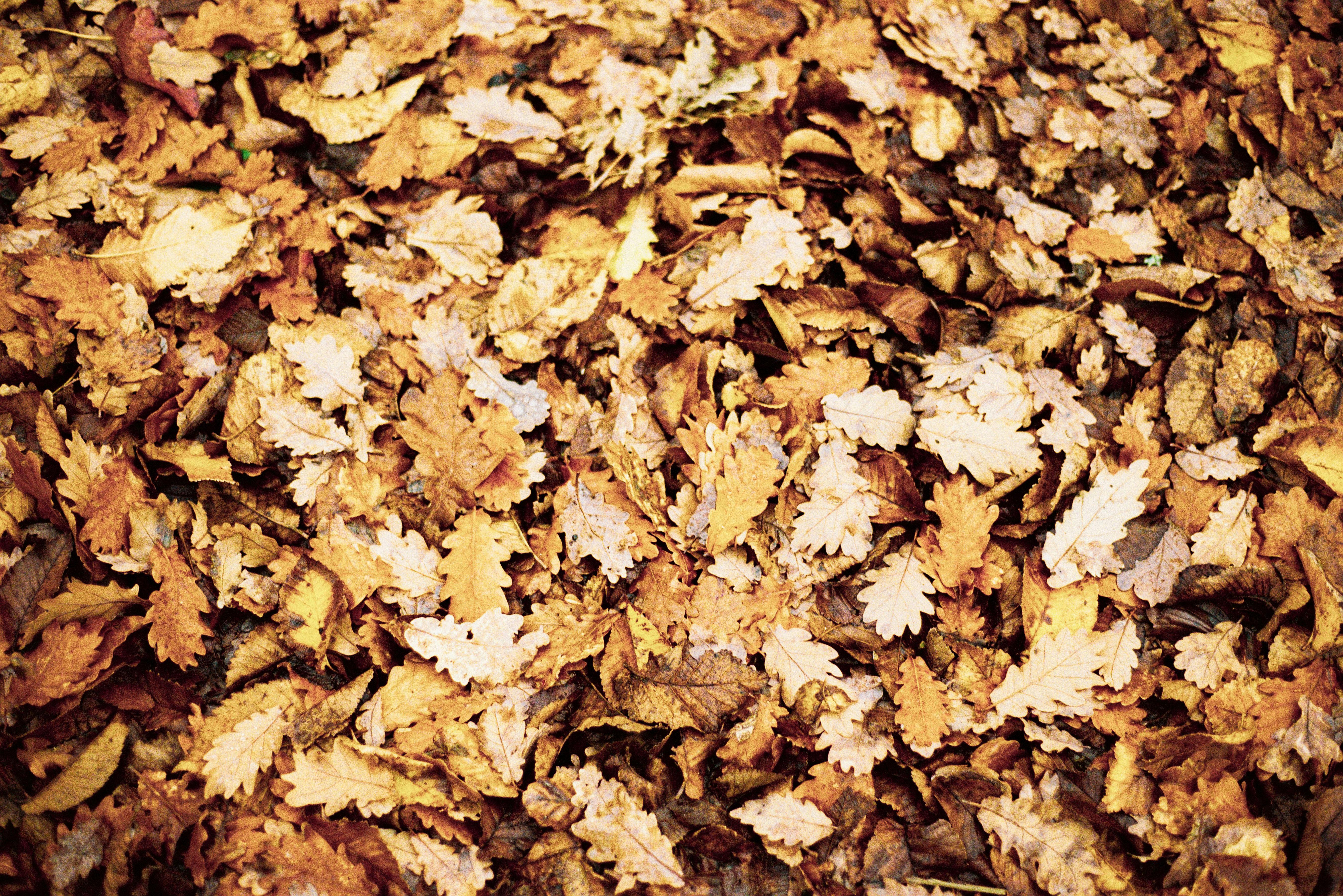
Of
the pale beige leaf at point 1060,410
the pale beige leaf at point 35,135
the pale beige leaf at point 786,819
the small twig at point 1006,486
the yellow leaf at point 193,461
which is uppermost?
the pale beige leaf at point 35,135

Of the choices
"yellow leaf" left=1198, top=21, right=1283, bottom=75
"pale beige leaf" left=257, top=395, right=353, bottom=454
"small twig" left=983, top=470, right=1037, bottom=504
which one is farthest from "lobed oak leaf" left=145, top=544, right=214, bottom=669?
"yellow leaf" left=1198, top=21, right=1283, bottom=75

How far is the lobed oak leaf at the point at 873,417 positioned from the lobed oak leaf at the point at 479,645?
38.0 inches

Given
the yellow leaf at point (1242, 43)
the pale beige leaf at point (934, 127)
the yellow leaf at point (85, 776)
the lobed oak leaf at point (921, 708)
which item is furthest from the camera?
the yellow leaf at point (1242, 43)

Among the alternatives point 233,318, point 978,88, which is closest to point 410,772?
point 233,318

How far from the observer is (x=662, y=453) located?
209 cm

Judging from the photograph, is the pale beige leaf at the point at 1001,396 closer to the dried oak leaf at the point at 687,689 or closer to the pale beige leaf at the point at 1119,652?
the pale beige leaf at the point at 1119,652

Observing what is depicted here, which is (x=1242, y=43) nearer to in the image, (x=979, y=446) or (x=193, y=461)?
(x=979, y=446)

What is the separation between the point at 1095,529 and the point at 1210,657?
1.35 feet

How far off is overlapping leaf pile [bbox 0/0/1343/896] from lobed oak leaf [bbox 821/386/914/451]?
2 cm

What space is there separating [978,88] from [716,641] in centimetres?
204

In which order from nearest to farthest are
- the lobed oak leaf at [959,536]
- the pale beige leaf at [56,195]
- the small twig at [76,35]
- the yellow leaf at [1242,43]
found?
the lobed oak leaf at [959,536]
the pale beige leaf at [56,195]
the small twig at [76,35]
the yellow leaf at [1242,43]

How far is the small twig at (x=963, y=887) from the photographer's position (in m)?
1.76

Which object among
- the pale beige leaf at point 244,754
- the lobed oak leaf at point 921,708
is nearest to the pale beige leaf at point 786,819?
the lobed oak leaf at point 921,708

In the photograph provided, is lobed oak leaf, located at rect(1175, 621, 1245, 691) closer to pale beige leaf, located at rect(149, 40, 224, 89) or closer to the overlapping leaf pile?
the overlapping leaf pile
